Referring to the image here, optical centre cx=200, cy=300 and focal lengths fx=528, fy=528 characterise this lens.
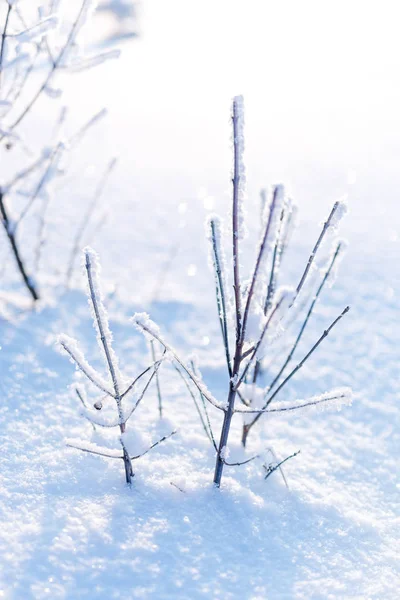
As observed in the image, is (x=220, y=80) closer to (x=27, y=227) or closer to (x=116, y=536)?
(x=27, y=227)

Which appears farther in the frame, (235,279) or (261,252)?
(235,279)

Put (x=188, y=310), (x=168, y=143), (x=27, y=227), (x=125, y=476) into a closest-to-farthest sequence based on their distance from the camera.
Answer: (x=125, y=476)
(x=188, y=310)
(x=27, y=227)
(x=168, y=143)

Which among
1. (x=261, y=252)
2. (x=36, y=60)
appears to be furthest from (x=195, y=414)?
(x=36, y=60)

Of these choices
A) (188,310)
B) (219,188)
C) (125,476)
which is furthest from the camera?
(219,188)

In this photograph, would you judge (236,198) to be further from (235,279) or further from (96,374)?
(96,374)

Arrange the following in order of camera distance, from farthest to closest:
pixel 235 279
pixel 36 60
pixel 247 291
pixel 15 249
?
pixel 15 249 < pixel 36 60 < pixel 247 291 < pixel 235 279

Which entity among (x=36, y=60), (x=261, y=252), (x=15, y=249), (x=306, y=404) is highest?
(x=36, y=60)

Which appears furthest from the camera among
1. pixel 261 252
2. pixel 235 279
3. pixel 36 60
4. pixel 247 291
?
pixel 36 60

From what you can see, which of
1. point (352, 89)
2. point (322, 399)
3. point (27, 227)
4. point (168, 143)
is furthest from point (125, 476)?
point (352, 89)
